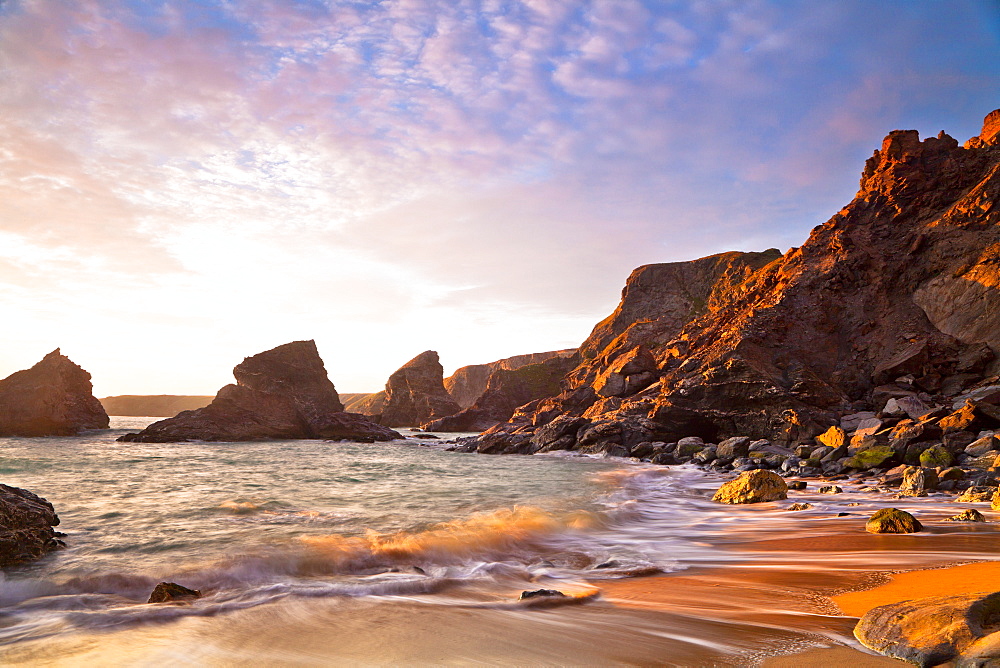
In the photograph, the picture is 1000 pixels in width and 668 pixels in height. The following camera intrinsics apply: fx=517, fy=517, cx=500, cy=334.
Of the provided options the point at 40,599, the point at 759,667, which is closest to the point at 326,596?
the point at 40,599

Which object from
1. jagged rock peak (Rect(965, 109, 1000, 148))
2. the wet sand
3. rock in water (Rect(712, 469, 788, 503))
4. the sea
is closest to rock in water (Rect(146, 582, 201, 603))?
the sea

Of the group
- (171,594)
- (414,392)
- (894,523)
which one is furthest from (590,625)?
(414,392)

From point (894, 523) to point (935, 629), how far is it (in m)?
6.87

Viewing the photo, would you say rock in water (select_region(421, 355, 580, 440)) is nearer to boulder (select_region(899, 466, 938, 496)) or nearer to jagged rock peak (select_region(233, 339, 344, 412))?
jagged rock peak (select_region(233, 339, 344, 412))

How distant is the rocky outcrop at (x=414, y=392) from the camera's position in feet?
431

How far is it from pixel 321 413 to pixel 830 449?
217ft

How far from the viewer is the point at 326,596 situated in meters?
6.82

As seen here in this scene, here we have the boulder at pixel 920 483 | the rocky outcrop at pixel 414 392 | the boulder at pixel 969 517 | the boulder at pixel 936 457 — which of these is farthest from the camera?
the rocky outcrop at pixel 414 392

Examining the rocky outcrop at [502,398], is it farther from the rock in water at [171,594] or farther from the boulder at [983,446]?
the rock in water at [171,594]

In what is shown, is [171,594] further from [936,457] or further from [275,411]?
[275,411]

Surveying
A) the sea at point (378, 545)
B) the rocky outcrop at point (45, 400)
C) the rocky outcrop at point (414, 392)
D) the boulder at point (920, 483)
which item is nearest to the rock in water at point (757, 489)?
the sea at point (378, 545)

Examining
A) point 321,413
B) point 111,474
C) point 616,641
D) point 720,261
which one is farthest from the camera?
point 720,261

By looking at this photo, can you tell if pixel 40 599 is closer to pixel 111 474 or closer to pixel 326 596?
pixel 326 596

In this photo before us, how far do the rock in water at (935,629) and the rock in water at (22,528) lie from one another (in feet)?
37.3
